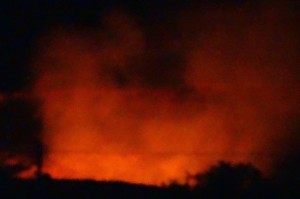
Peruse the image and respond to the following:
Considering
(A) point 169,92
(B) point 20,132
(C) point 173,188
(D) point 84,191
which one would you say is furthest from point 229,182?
(B) point 20,132

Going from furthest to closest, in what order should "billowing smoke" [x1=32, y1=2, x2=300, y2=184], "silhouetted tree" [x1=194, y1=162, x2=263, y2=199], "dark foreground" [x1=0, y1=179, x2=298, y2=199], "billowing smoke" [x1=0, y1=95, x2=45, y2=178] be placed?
"billowing smoke" [x1=0, y1=95, x2=45, y2=178] → "billowing smoke" [x1=32, y1=2, x2=300, y2=184] → "silhouetted tree" [x1=194, y1=162, x2=263, y2=199] → "dark foreground" [x1=0, y1=179, x2=298, y2=199]

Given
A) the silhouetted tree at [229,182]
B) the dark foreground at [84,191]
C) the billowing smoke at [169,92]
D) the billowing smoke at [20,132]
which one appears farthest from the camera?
the billowing smoke at [20,132]

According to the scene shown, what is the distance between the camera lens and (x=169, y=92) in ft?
24.1

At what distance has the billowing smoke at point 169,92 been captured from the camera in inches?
284

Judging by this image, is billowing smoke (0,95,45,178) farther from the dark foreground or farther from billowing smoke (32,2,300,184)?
the dark foreground

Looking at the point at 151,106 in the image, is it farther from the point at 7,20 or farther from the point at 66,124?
the point at 7,20

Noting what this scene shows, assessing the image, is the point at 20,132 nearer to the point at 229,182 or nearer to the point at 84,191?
the point at 84,191

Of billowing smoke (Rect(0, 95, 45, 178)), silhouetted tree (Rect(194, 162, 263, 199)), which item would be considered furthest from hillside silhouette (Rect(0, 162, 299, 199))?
billowing smoke (Rect(0, 95, 45, 178))

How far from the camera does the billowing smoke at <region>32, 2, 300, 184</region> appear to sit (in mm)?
7211

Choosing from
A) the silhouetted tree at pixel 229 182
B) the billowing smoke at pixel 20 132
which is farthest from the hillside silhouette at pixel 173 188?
the billowing smoke at pixel 20 132

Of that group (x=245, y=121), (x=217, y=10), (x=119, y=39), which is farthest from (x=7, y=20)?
(x=245, y=121)

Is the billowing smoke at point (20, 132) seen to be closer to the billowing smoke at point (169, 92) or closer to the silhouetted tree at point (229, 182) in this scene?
the billowing smoke at point (169, 92)

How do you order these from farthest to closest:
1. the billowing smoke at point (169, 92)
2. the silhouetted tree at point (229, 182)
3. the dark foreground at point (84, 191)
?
the billowing smoke at point (169, 92) → the silhouetted tree at point (229, 182) → the dark foreground at point (84, 191)

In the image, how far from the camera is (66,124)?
7.43 metres
